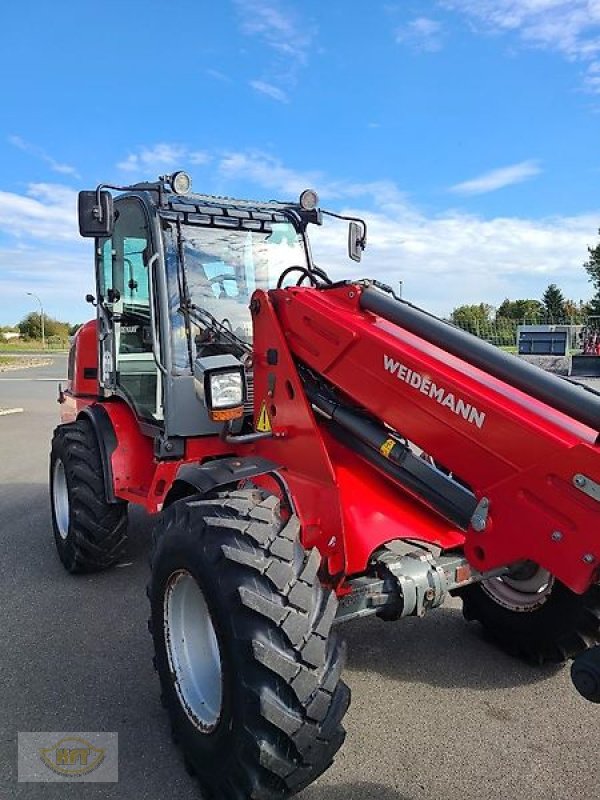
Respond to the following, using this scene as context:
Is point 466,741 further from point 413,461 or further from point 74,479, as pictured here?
point 74,479

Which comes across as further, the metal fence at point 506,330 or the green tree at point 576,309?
the green tree at point 576,309

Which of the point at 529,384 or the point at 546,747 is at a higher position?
the point at 529,384

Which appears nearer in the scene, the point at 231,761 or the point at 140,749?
the point at 231,761

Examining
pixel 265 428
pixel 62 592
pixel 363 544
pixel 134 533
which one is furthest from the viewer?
pixel 134 533

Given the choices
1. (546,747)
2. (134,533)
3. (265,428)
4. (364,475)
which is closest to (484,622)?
(546,747)

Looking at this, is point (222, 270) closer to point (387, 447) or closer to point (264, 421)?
point (264, 421)

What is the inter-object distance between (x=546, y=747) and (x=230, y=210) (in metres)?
3.55

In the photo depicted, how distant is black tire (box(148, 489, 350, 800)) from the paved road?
13.9 inches

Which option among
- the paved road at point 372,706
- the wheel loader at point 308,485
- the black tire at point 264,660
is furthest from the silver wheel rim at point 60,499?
the black tire at point 264,660

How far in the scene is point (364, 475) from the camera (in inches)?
127

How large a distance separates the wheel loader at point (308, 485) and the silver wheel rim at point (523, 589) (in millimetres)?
12

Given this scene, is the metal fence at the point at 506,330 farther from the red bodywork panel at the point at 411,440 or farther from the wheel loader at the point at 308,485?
the red bodywork panel at the point at 411,440

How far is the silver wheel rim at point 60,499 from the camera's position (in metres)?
5.57

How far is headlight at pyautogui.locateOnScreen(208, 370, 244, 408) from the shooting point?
3.46 meters
